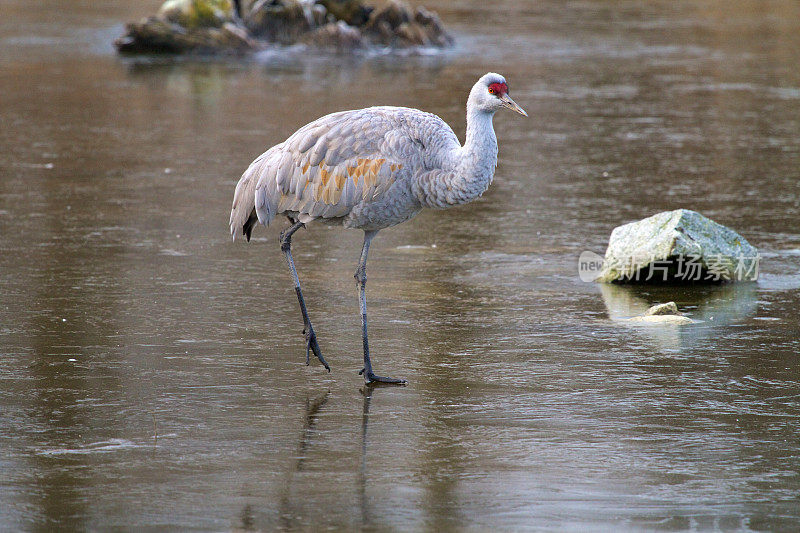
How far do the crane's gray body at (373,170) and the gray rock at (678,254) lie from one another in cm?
221

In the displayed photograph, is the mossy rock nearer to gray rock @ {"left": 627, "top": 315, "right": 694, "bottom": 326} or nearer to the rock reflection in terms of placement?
the rock reflection

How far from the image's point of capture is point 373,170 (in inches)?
277

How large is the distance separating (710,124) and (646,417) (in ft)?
34.4

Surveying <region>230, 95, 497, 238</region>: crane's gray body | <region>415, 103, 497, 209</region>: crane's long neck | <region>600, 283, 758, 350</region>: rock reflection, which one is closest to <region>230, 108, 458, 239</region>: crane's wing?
<region>230, 95, 497, 238</region>: crane's gray body

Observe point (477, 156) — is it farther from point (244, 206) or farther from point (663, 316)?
point (663, 316)

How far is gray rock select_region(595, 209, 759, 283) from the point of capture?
8688 mm

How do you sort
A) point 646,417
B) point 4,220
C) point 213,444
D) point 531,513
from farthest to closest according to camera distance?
point 4,220 → point 646,417 → point 213,444 → point 531,513

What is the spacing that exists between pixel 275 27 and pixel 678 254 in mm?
17447

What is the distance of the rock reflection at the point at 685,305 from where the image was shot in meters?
7.59

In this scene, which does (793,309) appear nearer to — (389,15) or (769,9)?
(389,15)

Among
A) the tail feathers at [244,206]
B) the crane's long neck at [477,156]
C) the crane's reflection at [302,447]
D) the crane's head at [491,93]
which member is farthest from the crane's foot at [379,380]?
the crane's head at [491,93]

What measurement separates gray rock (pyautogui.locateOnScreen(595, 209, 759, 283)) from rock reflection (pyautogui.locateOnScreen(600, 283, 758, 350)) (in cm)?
10

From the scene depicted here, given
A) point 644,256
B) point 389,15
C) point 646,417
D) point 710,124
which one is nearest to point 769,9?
point 389,15

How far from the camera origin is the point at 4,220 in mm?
10461
